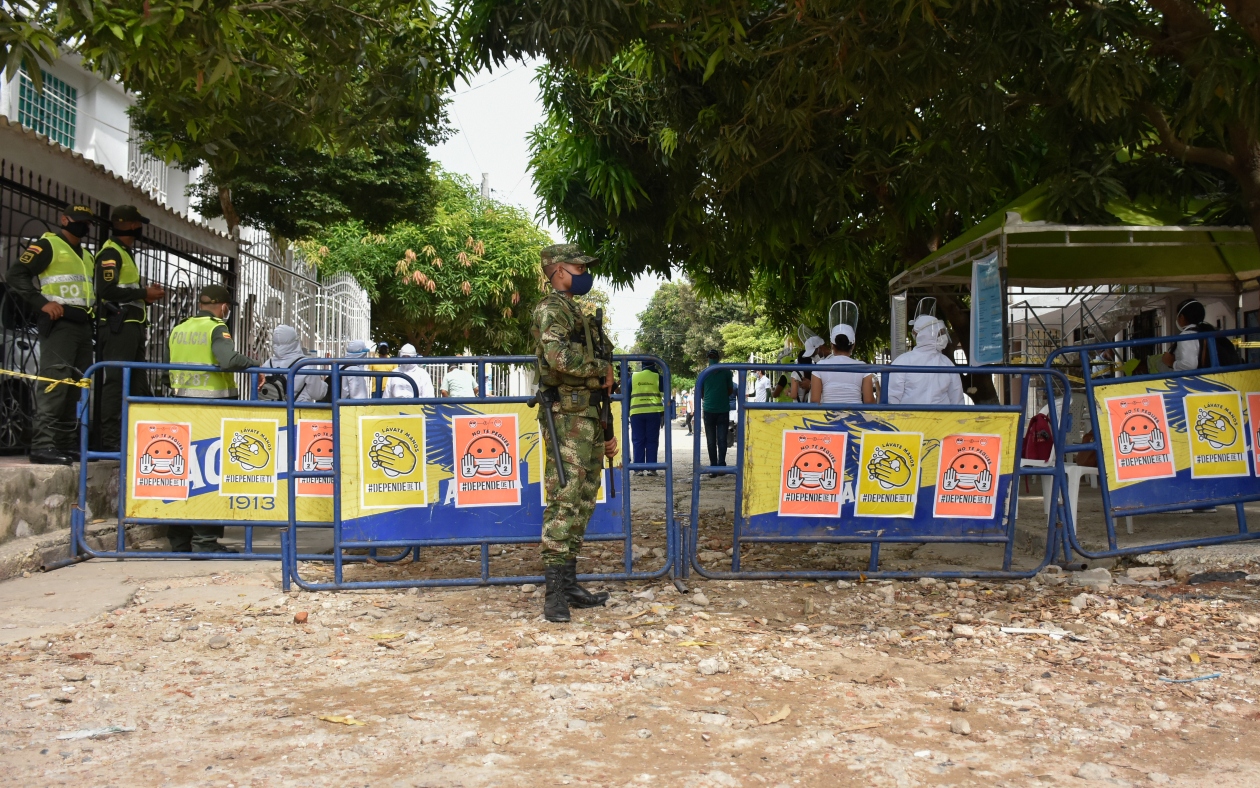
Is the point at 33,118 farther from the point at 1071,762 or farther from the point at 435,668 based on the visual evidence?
the point at 1071,762

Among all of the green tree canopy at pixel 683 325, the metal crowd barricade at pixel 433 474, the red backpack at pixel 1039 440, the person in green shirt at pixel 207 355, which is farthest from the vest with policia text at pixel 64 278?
the green tree canopy at pixel 683 325

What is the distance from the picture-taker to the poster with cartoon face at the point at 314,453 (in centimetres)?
598

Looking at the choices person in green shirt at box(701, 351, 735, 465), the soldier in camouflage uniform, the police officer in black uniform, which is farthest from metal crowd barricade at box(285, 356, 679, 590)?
person in green shirt at box(701, 351, 735, 465)

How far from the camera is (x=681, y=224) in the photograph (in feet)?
34.7

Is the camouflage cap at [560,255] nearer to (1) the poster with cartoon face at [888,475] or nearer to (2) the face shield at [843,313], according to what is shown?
(1) the poster with cartoon face at [888,475]

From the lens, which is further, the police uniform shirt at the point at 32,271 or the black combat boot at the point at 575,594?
the police uniform shirt at the point at 32,271

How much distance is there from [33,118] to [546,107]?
1014cm

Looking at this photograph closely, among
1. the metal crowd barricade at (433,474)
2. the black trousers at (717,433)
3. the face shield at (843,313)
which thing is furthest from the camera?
the face shield at (843,313)

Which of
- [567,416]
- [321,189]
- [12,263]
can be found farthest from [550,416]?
[321,189]

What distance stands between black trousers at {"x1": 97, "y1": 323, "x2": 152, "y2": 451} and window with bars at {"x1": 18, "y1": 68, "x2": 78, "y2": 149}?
1027cm

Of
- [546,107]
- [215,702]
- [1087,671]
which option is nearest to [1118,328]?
[546,107]

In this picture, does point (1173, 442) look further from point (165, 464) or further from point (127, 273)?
point (127, 273)

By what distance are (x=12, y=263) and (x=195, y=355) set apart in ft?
8.35

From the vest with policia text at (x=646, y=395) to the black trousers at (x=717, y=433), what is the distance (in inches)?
25.9
